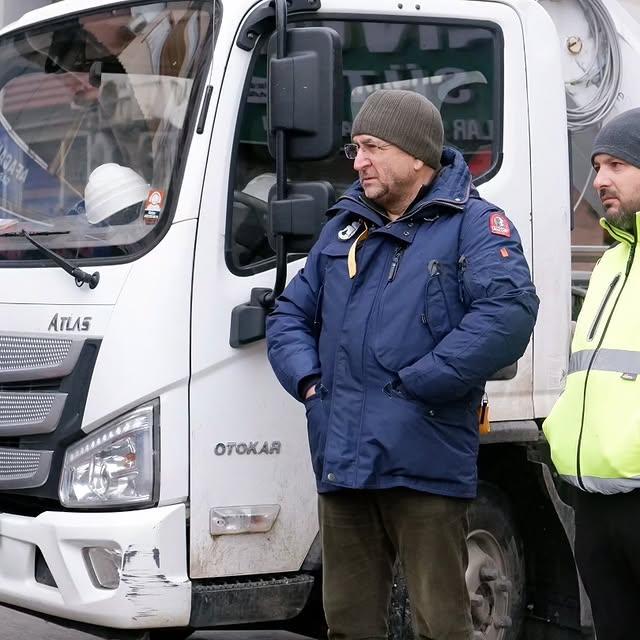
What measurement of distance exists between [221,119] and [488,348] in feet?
3.80

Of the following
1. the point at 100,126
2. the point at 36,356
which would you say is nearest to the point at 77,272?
the point at 36,356

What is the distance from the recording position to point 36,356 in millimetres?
4023

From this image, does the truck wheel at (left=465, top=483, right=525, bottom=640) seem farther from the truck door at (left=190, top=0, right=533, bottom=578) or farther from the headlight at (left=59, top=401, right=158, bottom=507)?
the headlight at (left=59, top=401, right=158, bottom=507)

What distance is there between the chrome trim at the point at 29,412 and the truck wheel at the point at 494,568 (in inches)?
59.2

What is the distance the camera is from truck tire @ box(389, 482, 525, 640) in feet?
15.2

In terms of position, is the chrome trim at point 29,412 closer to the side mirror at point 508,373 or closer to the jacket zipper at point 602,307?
the side mirror at point 508,373

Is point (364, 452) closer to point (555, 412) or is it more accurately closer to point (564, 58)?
point (555, 412)

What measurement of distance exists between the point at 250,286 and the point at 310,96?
622mm

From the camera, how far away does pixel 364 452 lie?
3521 millimetres

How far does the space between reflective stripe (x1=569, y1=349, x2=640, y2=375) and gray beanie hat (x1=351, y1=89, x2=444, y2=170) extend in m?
0.78

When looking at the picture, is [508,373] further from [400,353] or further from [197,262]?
[197,262]

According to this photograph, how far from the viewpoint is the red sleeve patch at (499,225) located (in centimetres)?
361

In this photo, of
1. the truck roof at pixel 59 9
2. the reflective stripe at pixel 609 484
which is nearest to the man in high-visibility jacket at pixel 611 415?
the reflective stripe at pixel 609 484

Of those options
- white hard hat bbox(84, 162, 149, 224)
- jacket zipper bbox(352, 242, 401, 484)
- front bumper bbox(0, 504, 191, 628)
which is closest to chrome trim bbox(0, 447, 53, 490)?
front bumper bbox(0, 504, 191, 628)
